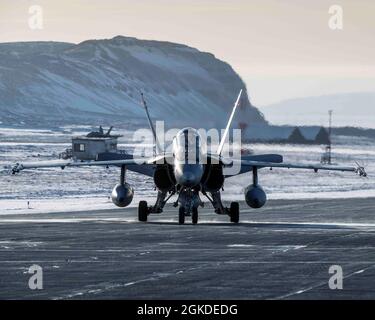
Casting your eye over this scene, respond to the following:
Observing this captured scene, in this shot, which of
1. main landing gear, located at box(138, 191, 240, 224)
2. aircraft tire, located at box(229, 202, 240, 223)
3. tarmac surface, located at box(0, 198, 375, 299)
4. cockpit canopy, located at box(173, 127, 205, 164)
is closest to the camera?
tarmac surface, located at box(0, 198, 375, 299)

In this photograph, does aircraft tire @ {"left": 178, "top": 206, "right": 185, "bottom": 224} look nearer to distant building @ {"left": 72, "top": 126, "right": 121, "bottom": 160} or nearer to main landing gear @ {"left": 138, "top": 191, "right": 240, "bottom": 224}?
main landing gear @ {"left": 138, "top": 191, "right": 240, "bottom": 224}

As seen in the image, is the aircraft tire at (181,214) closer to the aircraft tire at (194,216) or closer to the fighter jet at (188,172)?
the fighter jet at (188,172)

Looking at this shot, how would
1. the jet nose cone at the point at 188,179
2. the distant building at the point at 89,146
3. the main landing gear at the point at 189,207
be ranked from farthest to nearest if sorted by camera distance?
the distant building at the point at 89,146
the main landing gear at the point at 189,207
the jet nose cone at the point at 188,179

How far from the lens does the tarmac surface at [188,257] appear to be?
22359mm

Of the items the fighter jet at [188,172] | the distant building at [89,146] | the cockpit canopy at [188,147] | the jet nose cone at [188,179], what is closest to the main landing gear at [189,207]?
the fighter jet at [188,172]

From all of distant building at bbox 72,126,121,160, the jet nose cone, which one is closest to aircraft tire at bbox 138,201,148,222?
the jet nose cone

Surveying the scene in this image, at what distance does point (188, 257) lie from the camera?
97.9 feet

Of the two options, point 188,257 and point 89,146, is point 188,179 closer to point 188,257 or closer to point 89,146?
point 188,257

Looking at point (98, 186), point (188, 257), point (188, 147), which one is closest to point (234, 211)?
point (188, 147)

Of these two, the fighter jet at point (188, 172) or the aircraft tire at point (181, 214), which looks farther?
the aircraft tire at point (181, 214)

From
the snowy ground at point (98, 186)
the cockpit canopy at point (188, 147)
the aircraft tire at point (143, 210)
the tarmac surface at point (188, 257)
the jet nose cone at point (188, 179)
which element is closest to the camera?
the tarmac surface at point (188, 257)

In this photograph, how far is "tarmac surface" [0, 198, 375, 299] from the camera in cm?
2236

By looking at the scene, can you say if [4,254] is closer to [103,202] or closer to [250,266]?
[250,266]
